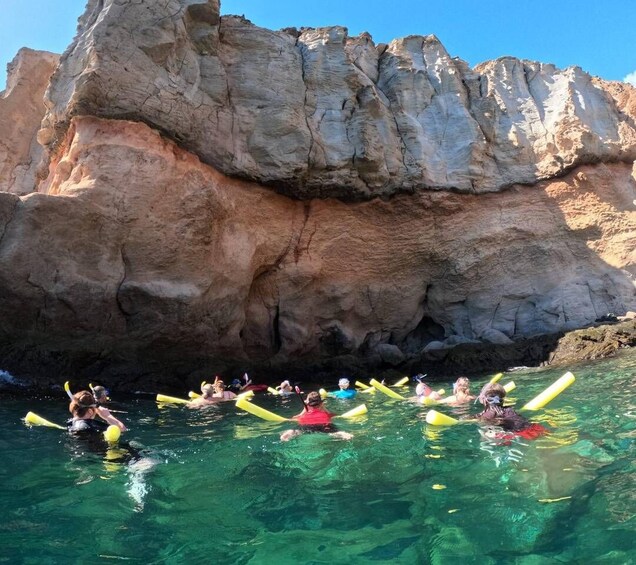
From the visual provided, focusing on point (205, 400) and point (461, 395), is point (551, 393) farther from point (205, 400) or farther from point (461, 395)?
point (205, 400)

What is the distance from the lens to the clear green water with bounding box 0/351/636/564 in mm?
4051

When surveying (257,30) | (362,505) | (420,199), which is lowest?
(362,505)

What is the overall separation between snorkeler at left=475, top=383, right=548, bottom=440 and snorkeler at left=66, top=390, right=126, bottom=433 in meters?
4.83

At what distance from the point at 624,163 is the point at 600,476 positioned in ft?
60.0

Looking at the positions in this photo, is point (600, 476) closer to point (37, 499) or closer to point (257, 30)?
point (37, 499)

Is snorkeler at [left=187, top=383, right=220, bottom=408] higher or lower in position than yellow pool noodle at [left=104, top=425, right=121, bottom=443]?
lower

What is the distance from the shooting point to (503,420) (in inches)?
263

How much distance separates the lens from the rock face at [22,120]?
2311 cm

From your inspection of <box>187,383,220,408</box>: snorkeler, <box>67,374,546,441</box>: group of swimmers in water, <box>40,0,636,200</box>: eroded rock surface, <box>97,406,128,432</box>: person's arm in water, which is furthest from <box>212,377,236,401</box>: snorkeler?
<box>40,0,636,200</box>: eroded rock surface

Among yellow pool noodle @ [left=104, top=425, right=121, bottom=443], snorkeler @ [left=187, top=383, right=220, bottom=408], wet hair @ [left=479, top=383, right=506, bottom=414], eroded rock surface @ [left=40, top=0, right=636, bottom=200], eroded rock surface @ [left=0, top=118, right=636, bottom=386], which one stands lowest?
snorkeler @ [left=187, top=383, right=220, bottom=408]

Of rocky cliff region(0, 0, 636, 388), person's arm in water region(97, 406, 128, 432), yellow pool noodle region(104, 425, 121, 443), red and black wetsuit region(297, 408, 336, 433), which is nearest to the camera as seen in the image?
yellow pool noodle region(104, 425, 121, 443)

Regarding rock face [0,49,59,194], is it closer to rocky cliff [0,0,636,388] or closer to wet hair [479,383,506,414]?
rocky cliff [0,0,636,388]

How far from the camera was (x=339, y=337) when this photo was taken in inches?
700

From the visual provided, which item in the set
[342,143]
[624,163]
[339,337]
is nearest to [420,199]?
[342,143]
